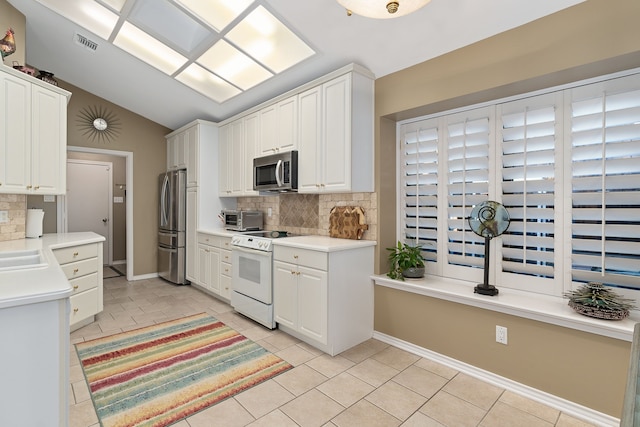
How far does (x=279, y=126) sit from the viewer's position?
367 cm

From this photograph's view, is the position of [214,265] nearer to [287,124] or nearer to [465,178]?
[287,124]

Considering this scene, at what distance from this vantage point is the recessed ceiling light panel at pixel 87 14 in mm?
3102

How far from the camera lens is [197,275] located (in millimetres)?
4691

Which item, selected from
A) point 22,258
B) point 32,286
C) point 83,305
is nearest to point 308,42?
point 32,286

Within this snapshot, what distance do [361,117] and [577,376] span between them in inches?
96.6

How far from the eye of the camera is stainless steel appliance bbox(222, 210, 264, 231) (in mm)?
4227

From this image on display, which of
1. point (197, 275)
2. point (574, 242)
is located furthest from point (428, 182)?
point (197, 275)

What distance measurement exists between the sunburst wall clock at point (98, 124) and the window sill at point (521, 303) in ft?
15.7

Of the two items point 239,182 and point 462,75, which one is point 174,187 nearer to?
point 239,182

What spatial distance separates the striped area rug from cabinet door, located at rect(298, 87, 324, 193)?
1.64m

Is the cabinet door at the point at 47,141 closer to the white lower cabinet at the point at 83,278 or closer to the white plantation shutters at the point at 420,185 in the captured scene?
the white lower cabinet at the point at 83,278

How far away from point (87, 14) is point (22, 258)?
2557 mm

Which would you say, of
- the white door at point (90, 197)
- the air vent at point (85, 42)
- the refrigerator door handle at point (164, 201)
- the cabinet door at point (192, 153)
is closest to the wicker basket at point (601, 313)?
the cabinet door at point (192, 153)

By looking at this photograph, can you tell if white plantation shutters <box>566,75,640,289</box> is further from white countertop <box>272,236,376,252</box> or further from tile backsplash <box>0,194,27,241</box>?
tile backsplash <box>0,194,27,241</box>
